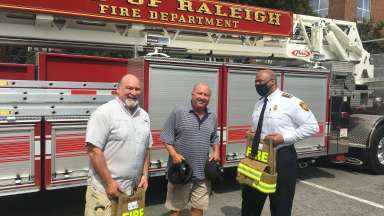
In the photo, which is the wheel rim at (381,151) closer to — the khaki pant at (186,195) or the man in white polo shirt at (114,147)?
the khaki pant at (186,195)

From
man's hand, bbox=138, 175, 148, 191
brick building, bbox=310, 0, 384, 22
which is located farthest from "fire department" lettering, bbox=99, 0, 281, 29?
brick building, bbox=310, 0, 384, 22

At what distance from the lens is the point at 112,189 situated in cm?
311

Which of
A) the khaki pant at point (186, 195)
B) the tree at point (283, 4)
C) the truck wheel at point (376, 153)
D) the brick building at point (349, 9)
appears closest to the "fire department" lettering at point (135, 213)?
the khaki pant at point (186, 195)

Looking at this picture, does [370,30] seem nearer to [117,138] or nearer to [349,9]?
[349,9]

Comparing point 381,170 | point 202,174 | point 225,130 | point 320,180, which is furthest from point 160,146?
Result: point 381,170

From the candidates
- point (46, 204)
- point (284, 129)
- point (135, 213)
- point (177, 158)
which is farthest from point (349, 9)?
point (135, 213)

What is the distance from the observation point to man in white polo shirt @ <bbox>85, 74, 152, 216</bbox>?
3088 mm

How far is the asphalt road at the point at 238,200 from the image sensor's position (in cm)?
561

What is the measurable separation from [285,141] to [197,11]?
2938 mm

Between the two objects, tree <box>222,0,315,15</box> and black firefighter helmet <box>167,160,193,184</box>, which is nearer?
black firefighter helmet <box>167,160,193,184</box>

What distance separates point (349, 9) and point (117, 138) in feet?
99.2

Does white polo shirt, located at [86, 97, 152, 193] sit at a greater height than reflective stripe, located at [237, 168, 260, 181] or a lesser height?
greater

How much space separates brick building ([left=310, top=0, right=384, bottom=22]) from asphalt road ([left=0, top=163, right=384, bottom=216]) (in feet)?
82.6

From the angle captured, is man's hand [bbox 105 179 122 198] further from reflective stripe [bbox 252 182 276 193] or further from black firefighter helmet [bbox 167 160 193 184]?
reflective stripe [bbox 252 182 276 193]
